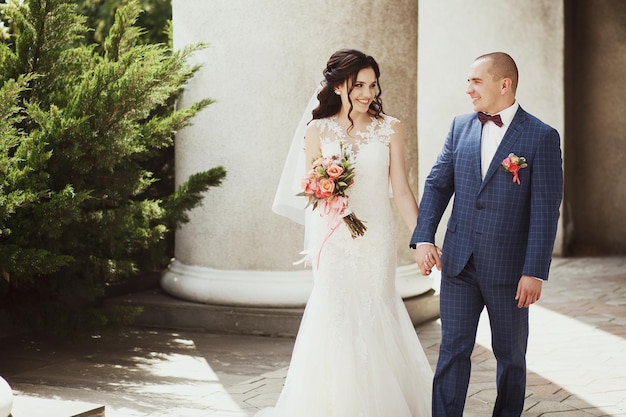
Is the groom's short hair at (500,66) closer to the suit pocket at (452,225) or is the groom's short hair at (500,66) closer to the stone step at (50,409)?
the suit pocket at (452,225)

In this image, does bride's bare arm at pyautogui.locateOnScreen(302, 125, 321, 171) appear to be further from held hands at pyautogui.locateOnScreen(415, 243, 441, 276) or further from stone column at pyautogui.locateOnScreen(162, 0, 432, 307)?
stone column at pyautogui.locateOnScreen(162, 0, 432, 307)

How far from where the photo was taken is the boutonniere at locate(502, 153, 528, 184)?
4.35 metres

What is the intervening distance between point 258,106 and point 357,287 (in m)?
2.81

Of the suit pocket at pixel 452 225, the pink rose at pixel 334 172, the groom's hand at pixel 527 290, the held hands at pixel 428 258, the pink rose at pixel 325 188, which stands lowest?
the groom's hand at pixel 527 290

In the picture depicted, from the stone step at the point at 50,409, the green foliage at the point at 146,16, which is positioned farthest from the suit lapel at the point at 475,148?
the green foliage at the point at 146,16

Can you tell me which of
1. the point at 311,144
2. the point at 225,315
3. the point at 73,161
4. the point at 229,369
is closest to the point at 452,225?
the point at 311,144

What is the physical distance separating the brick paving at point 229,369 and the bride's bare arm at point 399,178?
1.20 m

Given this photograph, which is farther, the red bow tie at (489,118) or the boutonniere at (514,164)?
the red bow tie at (489,118)

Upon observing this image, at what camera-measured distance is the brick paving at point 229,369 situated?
555 centimetres

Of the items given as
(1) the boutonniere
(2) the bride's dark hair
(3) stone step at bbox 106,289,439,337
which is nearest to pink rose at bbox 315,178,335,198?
(2) the bride's dark hair

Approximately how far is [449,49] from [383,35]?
5190 mm

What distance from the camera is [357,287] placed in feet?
16.8

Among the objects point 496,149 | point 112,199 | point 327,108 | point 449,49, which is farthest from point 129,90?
point 449,49

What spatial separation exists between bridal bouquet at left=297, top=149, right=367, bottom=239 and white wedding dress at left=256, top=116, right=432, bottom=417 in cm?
13
